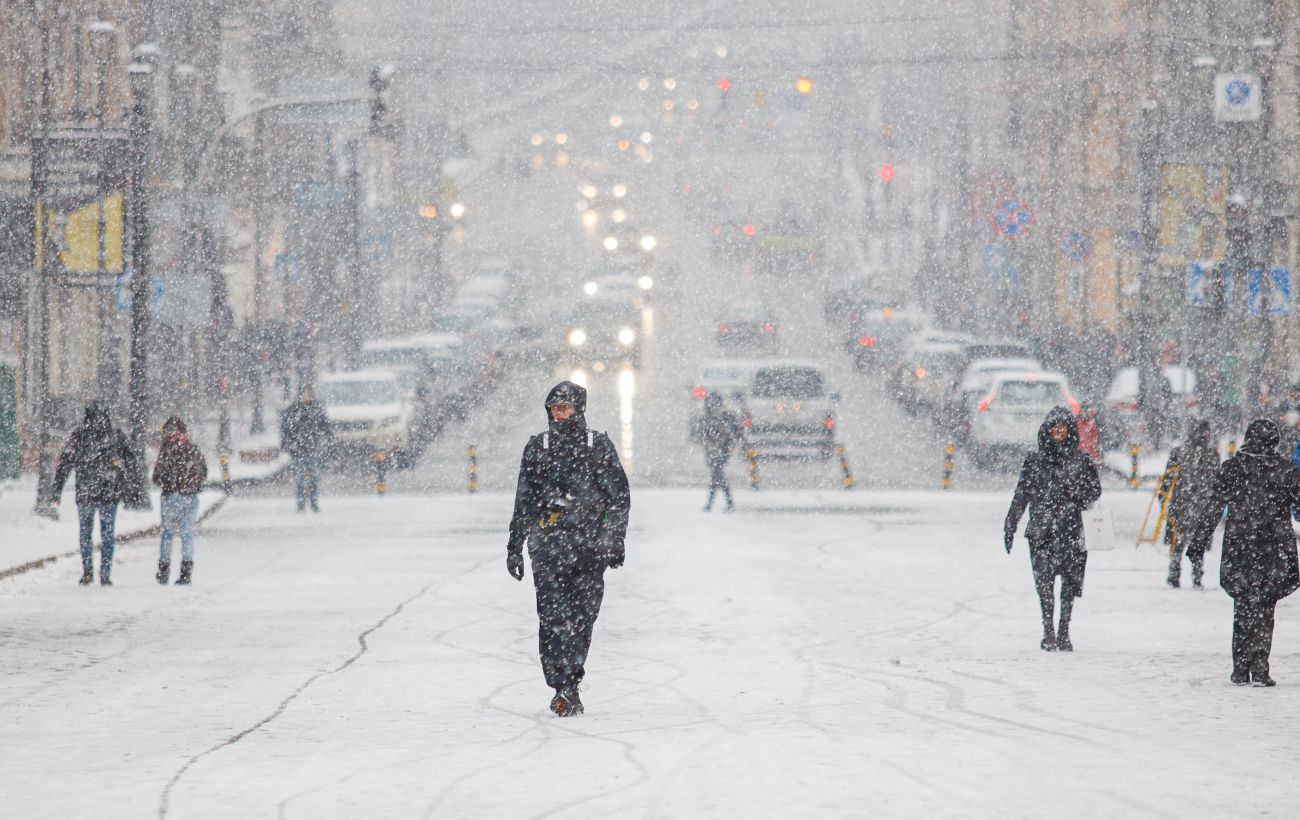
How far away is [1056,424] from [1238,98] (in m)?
20.2

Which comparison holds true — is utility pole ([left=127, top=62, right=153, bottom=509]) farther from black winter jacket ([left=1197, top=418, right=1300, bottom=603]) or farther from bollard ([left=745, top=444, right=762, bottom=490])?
black winter jacket ([left=1197, top=418, right=1300, bottom=603])

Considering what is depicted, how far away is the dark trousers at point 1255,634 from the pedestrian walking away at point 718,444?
14.9 m

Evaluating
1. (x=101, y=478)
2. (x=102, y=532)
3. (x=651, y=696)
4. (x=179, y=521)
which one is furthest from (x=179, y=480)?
(x=651, y=696)

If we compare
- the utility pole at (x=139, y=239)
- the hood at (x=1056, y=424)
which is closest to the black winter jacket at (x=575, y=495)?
the hood at (x=1056, y=424)

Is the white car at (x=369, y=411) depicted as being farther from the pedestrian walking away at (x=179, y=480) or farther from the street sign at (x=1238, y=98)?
the pedestrian walking away at (x=179, y=480)

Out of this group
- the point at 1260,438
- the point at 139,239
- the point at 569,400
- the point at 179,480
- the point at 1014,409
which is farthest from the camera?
the point at 1014,409

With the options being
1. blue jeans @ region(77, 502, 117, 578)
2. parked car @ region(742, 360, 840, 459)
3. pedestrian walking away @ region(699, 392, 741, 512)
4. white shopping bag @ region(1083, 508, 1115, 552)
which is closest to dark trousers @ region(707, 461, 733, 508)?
pedestrian walking away @ region(699, 392, 741, 512)

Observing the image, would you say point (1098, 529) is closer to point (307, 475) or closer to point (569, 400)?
point (569, 400)

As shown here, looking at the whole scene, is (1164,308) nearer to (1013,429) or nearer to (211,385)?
(1013,429)

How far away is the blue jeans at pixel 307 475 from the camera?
27.0 meters

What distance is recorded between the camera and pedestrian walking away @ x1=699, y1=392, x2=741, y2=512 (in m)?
26.6

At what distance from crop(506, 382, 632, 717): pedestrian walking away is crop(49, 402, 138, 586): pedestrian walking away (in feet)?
28.8

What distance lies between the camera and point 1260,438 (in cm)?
1190

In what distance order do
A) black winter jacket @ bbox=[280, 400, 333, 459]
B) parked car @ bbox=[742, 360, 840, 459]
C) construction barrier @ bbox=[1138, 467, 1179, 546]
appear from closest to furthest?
construction barrier @ bbox=[1138, 467, 1179, 546]
black winter jacket @ bbox=[280, 400, 333, 459]
parked car @ bbox=[742, 360, 840, 459]
